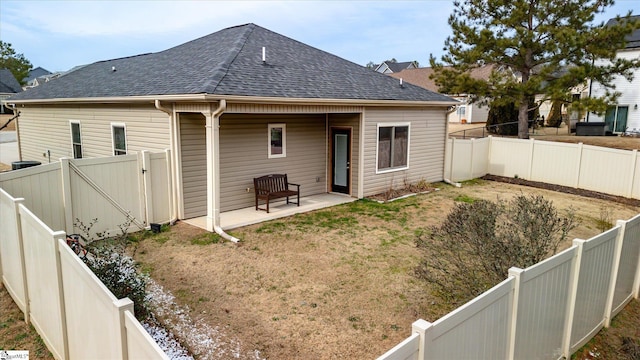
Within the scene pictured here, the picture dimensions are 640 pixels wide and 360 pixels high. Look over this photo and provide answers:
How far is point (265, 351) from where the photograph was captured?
16.2 feet

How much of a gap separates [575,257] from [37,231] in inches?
223

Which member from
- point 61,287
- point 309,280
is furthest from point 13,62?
point 61,287

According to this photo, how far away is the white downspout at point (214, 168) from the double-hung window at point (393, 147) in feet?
18.5

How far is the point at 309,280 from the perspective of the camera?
6969 millimetres

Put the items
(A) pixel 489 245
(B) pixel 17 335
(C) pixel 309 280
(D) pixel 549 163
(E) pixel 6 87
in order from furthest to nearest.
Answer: (E) pixel 6 87 → (D) pixel 549 163 → (C) pixel 309 280 → (A) pixel 489 245 → (B) pixel 17 335

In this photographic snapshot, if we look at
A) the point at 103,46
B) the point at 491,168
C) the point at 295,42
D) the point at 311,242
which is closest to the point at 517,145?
the point at 491,168

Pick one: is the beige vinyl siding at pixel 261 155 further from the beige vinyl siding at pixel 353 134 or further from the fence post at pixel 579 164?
the fence post at pixel 579 164

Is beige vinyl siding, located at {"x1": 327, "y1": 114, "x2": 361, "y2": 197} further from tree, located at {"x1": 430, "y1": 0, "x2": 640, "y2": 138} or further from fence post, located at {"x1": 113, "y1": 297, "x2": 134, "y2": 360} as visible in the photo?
tree, located at {"x1": 430, "y1": 0, "x2": 640, "y2": 138}

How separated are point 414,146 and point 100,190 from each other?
9594 millimetres

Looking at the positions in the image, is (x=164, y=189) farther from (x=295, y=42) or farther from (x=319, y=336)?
(x=295, y=42)

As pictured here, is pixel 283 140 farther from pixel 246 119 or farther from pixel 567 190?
pixel 567 190

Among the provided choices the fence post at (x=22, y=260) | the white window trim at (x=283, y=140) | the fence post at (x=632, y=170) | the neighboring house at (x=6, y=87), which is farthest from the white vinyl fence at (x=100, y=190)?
the neighboring house at (x=6, y=87)

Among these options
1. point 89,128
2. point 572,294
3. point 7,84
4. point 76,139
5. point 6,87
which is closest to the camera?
point 572,294

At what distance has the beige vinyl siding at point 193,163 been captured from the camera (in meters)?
9.95
